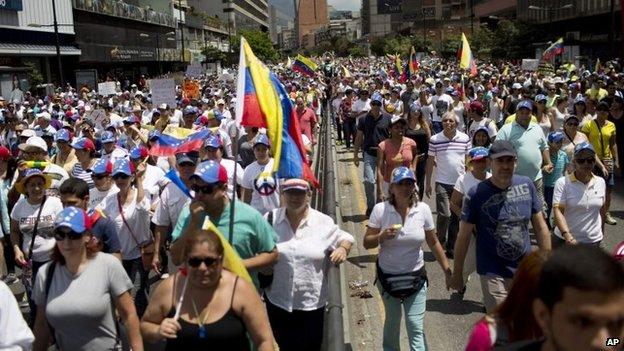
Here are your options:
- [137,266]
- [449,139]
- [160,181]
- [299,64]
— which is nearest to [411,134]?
[449,139]

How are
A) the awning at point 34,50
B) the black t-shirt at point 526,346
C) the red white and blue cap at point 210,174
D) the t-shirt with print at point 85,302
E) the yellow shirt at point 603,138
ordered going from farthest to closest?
the awning at point 34,50 < the yellow shirt at point 603,138 < the red white and blue cap at point 210,174 < the t-shirt with print at point 85,302 < the black t-shirt at point 526,346

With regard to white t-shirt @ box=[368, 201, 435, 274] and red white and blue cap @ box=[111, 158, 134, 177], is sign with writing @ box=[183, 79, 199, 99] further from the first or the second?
white t-shirt @ box=[368, 201, 435, 274]

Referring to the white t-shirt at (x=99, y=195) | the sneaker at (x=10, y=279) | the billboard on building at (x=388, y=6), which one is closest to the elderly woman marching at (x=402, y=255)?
the white t-shirt at (x=99, y=195)

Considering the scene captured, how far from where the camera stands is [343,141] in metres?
22.5

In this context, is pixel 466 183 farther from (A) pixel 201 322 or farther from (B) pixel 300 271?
(A) pixel 201 322

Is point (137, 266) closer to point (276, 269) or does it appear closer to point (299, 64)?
point (276, 269)

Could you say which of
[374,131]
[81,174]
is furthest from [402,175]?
[374,131]

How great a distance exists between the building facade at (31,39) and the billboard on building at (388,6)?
5396 inches

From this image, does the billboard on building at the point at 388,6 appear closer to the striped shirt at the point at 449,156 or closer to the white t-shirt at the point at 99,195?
the striped shirt at the point at 449,156

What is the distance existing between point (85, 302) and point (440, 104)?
489 inches

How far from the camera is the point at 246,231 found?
4898 mm

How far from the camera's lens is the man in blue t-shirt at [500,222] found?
5.40 m

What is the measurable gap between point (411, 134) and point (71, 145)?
447 centimetres

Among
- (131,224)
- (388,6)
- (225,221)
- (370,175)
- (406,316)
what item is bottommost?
(406,316)
